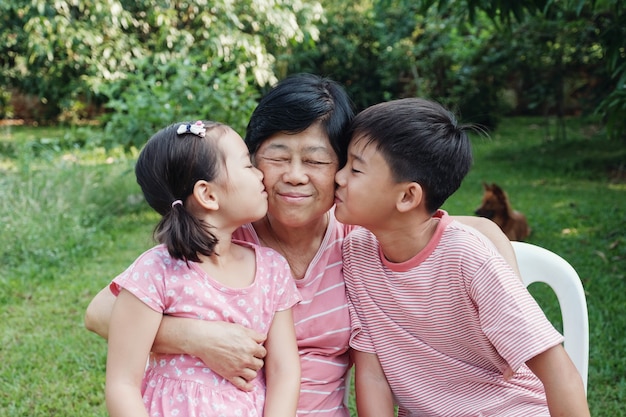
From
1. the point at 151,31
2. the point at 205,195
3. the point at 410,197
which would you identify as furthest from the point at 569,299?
the point at 151,31

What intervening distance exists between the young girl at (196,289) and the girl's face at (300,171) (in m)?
0.07

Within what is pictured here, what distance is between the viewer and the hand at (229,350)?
1.73 metres

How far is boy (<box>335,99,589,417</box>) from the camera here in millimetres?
1817

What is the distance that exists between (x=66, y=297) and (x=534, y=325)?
3.52 metres

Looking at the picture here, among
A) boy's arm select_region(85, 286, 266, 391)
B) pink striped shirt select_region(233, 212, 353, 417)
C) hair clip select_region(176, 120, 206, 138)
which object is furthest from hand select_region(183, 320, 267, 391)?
hair clip select_region(176, 120, 206, 138)

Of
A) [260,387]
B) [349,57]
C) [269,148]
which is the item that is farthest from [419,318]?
[349,57]

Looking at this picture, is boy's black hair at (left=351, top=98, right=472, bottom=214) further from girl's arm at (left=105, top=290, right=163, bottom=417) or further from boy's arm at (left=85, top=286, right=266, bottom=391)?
girl's arm at (left=105, top=290, right=163, bottom=417)

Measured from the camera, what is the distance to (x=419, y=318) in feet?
6.24

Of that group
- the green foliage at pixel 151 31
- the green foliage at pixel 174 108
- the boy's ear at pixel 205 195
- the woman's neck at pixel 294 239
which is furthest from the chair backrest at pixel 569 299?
the green foliage at pixel 151 31

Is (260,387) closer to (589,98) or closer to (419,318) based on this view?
(419,318)

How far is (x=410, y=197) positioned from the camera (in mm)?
1873

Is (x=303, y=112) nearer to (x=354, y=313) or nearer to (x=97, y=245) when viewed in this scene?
(x=354, y=313)

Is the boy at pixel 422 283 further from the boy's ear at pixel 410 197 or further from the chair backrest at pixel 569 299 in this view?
the chair backrest at pixel 569 299

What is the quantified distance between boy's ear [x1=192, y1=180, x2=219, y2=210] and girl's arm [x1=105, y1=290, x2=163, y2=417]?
279 millimetres
